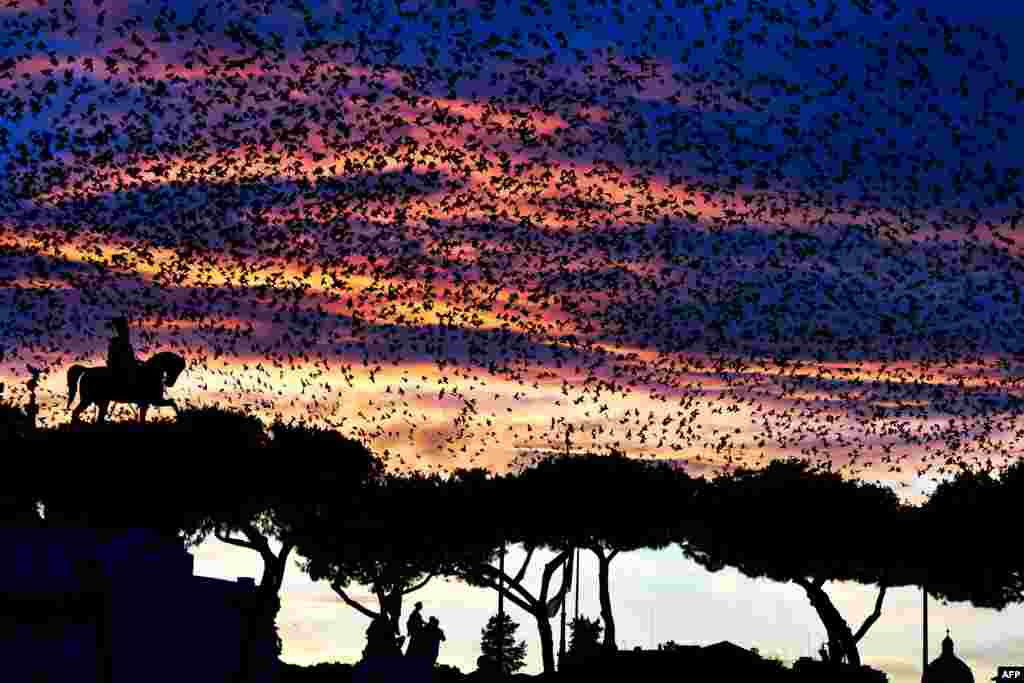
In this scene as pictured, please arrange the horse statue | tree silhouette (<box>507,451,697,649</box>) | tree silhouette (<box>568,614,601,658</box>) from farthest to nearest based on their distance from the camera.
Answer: tree silhouette (<box>507,451,697,649</box>), tree silhouette (<box>568,614,601,658</box>), the horse statue

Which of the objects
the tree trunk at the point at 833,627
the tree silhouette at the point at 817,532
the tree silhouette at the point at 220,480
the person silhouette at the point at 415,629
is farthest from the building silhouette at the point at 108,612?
the tree silhouette at the point at 817,532

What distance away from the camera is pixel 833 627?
233 feet

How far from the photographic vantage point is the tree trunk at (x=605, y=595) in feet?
243

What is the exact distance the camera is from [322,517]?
82375mm

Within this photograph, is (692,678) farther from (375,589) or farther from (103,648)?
(375,589)

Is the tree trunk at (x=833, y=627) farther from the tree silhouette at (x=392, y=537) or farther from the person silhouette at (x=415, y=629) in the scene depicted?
the person silhouette at (x=415, y=629)

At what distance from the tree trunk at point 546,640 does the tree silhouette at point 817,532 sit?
24.4 ft

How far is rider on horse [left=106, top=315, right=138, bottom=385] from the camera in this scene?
42.0 m

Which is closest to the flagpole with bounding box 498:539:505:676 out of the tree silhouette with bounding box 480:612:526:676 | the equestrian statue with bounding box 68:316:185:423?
the tree silhouette with bounding box 480:612:526:676

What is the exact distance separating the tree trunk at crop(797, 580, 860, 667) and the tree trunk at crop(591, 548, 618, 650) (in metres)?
7.24

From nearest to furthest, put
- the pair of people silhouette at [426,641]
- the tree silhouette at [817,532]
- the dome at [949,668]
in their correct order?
the dome at [949,668] → the pair of people silhouette at [426,641] → the tree silhouette at [817,532]

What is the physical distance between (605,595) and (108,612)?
1755 inches

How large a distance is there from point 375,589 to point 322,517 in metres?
3.69

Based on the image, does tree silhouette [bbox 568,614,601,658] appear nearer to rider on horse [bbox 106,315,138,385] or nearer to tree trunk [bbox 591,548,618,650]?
tree trunk [bbox 591,548,618,650]
